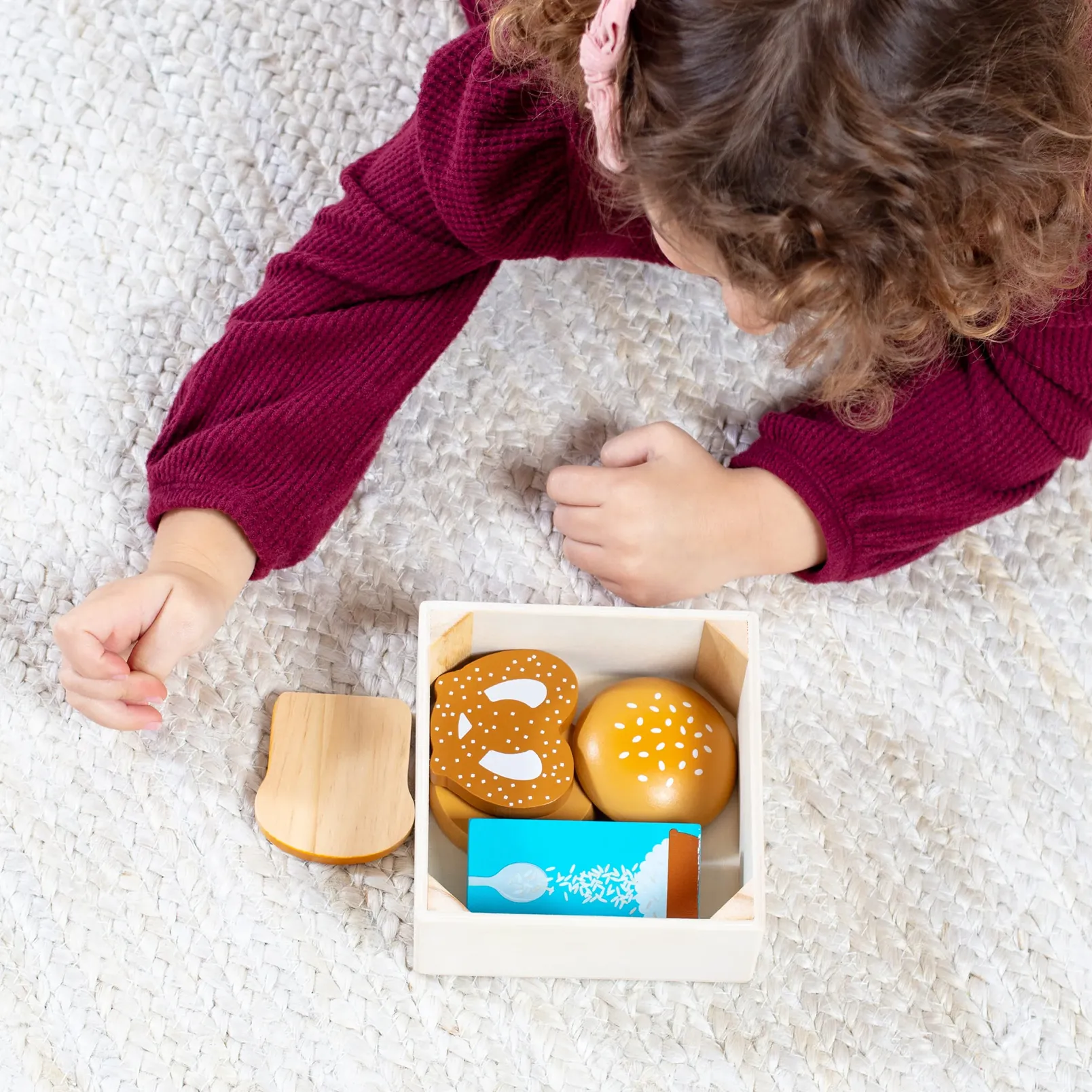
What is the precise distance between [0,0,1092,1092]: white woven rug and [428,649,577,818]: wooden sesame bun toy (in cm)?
7

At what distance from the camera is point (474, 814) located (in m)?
0.55

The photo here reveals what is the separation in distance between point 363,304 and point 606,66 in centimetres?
25

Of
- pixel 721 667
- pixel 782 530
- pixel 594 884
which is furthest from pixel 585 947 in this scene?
pixel 782 530

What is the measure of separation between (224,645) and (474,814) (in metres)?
0.16

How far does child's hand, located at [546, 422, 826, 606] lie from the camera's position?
2.11 ft

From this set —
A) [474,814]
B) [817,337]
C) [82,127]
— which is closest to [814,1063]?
[474,814]

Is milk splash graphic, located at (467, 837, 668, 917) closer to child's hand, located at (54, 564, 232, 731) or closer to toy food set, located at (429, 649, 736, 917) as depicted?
toy food set, located at (429, 649, 736, 917)

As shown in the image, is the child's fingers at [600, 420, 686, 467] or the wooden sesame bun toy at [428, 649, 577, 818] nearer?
the wooden sesame bun toy at [428, 649, 577, 818]

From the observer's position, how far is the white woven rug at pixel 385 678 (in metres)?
0.55

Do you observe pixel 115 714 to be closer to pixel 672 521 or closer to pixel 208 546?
pixel 208 546

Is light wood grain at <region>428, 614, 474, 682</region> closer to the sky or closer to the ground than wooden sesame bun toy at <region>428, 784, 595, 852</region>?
closer to the sky

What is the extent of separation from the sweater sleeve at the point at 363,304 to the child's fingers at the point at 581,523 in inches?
4.0

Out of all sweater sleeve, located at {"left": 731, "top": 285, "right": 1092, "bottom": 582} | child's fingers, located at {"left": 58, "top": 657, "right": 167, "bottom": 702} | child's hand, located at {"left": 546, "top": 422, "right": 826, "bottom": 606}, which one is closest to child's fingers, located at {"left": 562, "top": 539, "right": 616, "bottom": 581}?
child's hand, located at {"left": 546, "top": 422, "right": 826, "bottom": 606}

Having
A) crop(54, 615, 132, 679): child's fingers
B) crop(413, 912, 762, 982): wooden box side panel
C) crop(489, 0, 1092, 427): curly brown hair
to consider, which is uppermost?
crop(489, 0, 1092, 427): curly brown hair
